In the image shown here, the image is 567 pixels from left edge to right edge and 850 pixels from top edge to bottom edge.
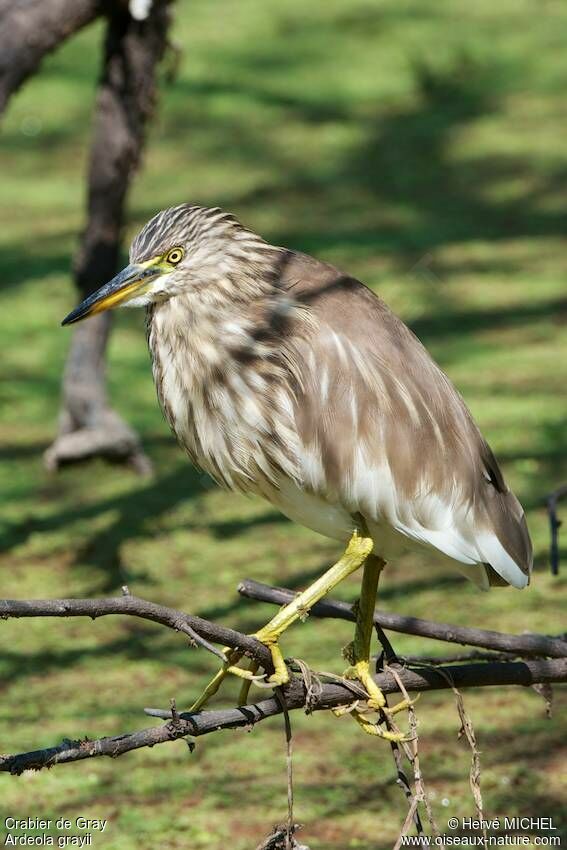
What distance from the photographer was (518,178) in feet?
23.1

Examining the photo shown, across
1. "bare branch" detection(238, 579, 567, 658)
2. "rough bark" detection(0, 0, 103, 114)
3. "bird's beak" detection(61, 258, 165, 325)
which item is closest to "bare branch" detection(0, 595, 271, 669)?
"bare branch" detection(238, 579, 567, 658)

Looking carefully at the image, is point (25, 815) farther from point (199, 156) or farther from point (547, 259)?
point (199, 156)

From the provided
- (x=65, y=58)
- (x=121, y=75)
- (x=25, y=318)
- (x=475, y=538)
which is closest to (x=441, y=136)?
(x=65, y=58)

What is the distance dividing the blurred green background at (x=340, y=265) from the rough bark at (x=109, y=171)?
311 mm

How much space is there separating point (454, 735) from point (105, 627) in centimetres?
112

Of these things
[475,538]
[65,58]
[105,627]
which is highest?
[475,538]

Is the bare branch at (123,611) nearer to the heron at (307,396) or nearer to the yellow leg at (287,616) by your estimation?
the yellow leg at (287,616)

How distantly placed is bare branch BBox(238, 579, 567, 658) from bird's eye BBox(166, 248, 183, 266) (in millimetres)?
550

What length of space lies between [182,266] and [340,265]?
13.0ft

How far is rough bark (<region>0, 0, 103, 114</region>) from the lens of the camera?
11.6ft

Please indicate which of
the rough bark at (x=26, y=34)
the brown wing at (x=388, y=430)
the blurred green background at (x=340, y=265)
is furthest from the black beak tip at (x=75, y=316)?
the rough bark at (x=26, y=34)

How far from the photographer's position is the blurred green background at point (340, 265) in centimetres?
321

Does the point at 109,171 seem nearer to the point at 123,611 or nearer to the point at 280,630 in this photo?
the point at 280,630

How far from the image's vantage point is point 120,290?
2.21 metres
